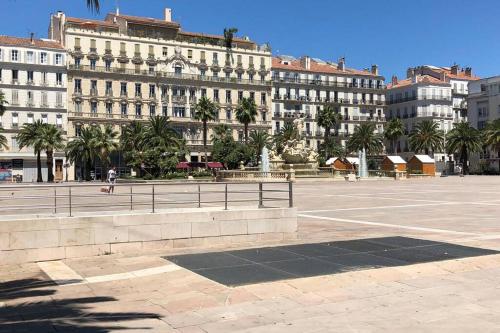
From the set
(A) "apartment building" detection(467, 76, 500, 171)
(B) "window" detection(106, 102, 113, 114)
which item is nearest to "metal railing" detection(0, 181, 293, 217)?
(B) "window" detection(106, 102, 113, 114)

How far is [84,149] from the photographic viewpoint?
75812 mm

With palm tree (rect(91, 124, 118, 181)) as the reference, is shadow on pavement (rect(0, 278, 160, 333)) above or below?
below

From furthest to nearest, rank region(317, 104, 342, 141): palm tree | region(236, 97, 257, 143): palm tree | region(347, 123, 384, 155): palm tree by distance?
region(347, 123, 384, 155): palm tree
region(317, 104, 342, 141): palm tree
region(236, 97, 257, 143): palm tree

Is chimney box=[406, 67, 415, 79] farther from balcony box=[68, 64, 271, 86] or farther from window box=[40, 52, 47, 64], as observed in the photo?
window box=[40, 52, 47, 64]

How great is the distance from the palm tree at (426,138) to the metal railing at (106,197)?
86.9m

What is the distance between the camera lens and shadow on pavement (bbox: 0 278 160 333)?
596 centimetres

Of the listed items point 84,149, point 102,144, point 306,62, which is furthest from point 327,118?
point 84,149

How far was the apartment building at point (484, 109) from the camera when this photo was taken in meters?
92.1

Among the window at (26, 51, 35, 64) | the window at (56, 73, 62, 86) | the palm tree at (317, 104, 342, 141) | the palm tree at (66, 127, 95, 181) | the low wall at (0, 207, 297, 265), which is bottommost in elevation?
the low wall at (0, 207, 297, 265)

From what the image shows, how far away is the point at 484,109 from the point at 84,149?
7068 centimetres

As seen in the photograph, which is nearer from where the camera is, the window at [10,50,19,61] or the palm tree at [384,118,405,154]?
the window at [10,50,19,61]

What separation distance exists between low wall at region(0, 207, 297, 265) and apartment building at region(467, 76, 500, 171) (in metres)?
85.9

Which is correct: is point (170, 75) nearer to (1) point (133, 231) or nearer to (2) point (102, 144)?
(2) point (102, 144)

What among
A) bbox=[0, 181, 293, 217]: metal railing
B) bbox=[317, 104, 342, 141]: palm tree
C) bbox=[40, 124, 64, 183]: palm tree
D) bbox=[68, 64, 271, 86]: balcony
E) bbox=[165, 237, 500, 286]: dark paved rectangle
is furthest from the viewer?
bbox=[317, 104, 342, 141]: palm tree
